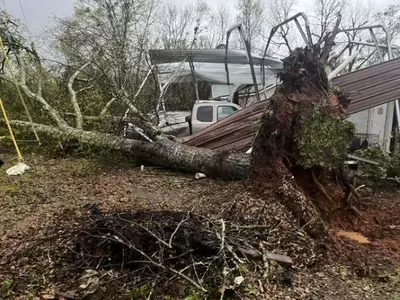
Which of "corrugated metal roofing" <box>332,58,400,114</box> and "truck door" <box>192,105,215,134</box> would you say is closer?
"corrugated metal roofing" <box>332,58,400,114</box>

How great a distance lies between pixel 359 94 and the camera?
726 cm

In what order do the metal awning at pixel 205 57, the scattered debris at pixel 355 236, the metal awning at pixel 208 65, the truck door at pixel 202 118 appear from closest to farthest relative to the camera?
the scattered debris at pixel 355 236 < the truck door at pixel 202 118 < the metal awning at pixel 205 57 < the metal awning at pixel 208 65

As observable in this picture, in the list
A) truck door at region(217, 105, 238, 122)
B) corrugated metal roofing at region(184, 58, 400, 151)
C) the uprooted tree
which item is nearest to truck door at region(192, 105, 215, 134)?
truck door at region(217, 105, 238, 122)

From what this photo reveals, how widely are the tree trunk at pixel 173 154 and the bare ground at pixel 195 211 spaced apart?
24 centimetres

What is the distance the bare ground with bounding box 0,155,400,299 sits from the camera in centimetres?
321

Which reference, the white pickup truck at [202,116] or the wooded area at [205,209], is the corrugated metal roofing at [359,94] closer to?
the wooded area at [205,209]

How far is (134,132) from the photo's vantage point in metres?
9.18

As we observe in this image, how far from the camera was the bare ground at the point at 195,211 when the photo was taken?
3213 millimetres

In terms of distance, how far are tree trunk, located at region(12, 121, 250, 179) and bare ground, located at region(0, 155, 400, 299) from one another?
0.80ft

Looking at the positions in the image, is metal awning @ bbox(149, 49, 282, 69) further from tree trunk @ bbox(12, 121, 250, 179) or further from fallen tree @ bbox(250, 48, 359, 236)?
fallen tree @ bbox(250, 48, 359, 236)

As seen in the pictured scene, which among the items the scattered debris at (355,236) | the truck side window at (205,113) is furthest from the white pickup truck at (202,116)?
the scattered debris at (355,236)

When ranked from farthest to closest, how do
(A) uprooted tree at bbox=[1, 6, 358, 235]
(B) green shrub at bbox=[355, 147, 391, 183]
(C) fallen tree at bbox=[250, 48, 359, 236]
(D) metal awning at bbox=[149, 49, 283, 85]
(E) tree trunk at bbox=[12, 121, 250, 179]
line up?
(D) metal awning at bbox=[149, 49, 283, 85] < (B) green shrub at bbox=[355, 147, 391, 183] < (E) tree trunk at bbox=[12, 121, 250, 179] < (C) fallen tree at bbox=[250, 48, 359, 236] < (A) uprooted tree at bbox=[1, 6, 358, 235]

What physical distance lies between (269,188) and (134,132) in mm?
5150

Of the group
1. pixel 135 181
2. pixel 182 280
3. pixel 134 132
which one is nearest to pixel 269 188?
pixel 182 280
